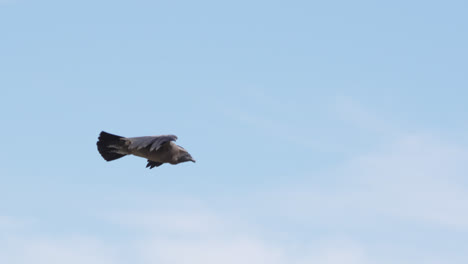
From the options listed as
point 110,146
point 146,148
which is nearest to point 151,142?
point 146,148

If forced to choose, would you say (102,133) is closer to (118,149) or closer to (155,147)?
(118,149)

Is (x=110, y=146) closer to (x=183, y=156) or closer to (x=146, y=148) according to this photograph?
(x=146, y=148)

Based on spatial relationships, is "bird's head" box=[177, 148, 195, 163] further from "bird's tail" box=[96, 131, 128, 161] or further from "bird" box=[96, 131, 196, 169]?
"bird's tail" box=[96, 131, 128, 161]

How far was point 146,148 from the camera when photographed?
98.1 ft

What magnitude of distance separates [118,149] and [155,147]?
7.42 feet

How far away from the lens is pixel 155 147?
2909 centimetres

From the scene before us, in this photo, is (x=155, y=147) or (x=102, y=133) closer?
(x=155, y=147)

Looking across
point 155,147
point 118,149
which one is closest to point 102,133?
point 118,149

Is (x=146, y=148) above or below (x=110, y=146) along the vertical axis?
below

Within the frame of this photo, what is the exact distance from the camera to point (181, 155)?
1204 inches

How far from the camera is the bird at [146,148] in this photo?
96.4 feet

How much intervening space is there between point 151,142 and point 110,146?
2.32 metres

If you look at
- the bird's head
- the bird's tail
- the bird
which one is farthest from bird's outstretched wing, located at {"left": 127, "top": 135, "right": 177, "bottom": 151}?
the bird's head

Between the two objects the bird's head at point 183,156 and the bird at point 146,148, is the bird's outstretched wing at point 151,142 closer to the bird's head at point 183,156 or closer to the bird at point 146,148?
the bird at point 146,148
